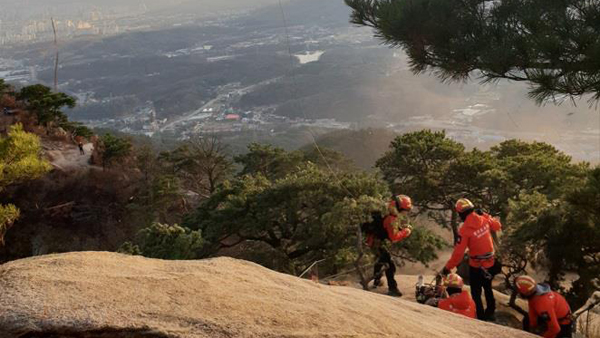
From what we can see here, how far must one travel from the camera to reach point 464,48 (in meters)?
6.78

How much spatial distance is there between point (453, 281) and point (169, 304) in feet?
13.8

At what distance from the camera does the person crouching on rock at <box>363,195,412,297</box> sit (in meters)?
7.39

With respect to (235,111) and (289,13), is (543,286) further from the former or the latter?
(289,13)

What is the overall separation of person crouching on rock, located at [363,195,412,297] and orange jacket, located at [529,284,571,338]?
6.89 ft

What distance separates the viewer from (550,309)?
5.55 m

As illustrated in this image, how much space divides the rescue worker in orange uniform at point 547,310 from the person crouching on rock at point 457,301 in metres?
0.63

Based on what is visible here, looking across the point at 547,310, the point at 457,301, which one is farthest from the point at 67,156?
the point at 547,310

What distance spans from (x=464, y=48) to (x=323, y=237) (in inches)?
236

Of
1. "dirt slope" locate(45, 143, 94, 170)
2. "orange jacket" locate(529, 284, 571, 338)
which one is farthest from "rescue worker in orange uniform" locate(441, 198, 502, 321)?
"dirt slope" locate(45, 143, 94, 170)

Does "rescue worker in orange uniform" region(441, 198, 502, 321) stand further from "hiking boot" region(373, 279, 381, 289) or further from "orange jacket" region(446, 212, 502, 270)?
"hiking boot" region(373, 279, 381, 289)

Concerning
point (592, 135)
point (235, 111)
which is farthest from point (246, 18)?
point (592, 135)

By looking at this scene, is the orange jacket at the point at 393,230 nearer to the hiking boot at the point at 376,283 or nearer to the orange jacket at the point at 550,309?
the hiking boot at the point at 376,283

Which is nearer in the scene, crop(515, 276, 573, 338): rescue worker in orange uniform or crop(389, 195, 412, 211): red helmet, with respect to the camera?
crop(515, 276, 573, 338): rescue worker in orange uniform

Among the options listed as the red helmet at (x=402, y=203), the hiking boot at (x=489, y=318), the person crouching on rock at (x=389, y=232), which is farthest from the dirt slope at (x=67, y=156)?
the hiking boot at (x=489, y=318)
